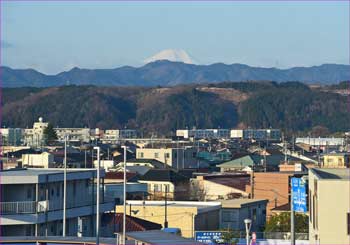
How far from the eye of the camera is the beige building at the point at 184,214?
27906mm

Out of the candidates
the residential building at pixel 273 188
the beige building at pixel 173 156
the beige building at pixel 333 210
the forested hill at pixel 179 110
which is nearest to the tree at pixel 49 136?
the beige building at pixel 173 156

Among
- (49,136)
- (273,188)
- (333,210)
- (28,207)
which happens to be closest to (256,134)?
(49,136)

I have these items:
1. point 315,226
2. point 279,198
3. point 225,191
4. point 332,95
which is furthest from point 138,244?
point 332,95

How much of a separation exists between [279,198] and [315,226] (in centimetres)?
2418

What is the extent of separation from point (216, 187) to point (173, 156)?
23755mm

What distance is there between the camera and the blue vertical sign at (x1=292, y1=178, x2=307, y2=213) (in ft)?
42.3

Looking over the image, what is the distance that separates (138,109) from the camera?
197500 mm

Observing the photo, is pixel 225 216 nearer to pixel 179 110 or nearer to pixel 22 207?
pixel 22 207

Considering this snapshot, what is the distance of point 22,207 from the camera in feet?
65.0

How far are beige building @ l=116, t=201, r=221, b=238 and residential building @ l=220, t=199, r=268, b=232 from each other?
0.24m

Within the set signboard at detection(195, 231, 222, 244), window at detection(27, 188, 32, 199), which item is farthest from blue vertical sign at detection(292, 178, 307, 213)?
signboard at detection(195, 231, 222, 244)

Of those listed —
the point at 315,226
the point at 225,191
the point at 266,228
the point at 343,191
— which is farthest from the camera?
the point at 225,191

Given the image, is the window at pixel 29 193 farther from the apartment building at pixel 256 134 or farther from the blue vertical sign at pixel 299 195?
the apartment building at pixel 256 134

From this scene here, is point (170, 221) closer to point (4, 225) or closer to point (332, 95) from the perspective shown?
point (4, 225)
